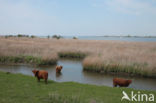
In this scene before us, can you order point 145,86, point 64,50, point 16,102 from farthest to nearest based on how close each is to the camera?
point 64,50, point 145,86, point 16,102

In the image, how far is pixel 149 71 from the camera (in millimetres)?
13289

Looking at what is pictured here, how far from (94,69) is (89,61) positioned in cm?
109

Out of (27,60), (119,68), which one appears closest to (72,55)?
(27,60)

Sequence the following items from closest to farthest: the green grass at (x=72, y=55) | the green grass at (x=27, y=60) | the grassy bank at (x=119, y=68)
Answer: the grassy bank at (x=119, y=68)
the green grass at (x=27, y=60)
the green grass at (x=72, y=55)

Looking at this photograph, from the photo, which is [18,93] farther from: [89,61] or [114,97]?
[89,61]

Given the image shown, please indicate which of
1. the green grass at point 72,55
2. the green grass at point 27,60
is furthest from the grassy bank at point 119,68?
the green grass at point 72,55

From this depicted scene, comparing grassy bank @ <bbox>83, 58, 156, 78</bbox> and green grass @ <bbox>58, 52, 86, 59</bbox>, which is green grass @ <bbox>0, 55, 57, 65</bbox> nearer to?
grassy bank @ <bbox>83, 58, 156, 78</bbox>

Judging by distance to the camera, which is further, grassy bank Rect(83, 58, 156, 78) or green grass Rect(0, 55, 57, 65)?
green grass Rect(0, 55, 57, 65)

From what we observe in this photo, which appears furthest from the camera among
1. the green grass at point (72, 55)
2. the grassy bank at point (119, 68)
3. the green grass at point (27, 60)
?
the green grass at point (72, 55)

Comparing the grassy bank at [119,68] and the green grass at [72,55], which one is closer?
the grassy bank at [119,68]

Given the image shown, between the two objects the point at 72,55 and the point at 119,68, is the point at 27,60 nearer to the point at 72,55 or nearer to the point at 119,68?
the point at 72,55

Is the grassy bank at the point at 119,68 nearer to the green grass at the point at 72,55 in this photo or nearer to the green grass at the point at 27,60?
the green grass at the point at 27,60

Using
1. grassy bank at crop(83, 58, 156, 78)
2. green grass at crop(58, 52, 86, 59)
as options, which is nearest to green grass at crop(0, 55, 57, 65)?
grassy bank at crop(83, 58, 156, 78)

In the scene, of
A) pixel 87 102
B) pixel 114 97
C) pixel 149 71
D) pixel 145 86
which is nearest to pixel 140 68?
pixel 149 71
